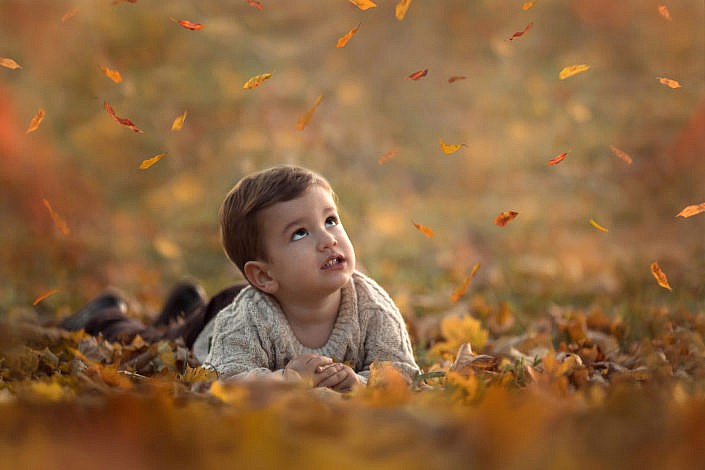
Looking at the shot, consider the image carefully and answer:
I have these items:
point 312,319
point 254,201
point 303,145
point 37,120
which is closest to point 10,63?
point 37,120

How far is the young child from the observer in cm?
255

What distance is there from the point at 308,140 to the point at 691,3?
11.4 feet

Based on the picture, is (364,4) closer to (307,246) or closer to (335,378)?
(307,246)

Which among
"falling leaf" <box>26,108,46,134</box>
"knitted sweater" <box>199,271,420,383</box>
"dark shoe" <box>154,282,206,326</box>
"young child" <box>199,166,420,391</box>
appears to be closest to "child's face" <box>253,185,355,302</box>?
"young child" <box>199,166,420,391</box>

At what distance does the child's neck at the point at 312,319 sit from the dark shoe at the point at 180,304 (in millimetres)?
1404

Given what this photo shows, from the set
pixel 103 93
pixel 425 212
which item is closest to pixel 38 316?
pixel 103 93

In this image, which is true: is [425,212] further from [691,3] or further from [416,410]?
[416,410]

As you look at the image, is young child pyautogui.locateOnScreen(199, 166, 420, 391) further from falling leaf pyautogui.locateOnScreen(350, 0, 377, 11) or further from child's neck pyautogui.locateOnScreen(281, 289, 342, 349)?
falling leaf pyautogui.locateOnScreen(350, 0, 377, 11)

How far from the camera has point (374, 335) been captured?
2729mm

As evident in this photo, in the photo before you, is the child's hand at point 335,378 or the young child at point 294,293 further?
the young child at point 294,293

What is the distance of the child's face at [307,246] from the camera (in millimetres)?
2537

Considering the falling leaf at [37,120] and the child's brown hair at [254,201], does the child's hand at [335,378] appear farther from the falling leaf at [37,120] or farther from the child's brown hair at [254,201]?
the falling leaf at [37,120]

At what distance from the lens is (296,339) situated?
268 centimetres

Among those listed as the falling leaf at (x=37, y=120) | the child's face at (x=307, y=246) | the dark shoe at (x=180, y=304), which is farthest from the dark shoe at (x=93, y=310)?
the child's face at (x=307, y=246)
